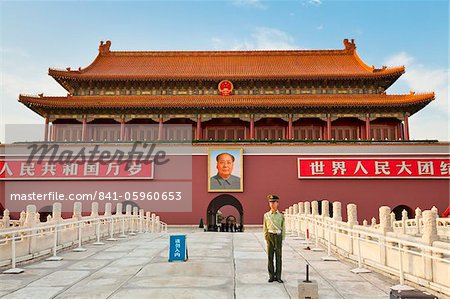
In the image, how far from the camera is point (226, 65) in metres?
32.0

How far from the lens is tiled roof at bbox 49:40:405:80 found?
28550 millimetres

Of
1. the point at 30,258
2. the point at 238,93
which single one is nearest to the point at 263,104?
the point at 238,93

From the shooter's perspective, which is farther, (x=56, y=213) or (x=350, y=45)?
(x=350, y=45)

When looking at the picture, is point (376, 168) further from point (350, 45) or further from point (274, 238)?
point (274, 238)

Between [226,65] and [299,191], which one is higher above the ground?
[226,65]

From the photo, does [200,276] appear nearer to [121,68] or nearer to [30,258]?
[30,258]

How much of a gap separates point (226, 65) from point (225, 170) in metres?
11.0

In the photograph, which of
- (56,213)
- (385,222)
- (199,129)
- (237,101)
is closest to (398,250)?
(385,222)

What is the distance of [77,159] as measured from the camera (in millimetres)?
24672

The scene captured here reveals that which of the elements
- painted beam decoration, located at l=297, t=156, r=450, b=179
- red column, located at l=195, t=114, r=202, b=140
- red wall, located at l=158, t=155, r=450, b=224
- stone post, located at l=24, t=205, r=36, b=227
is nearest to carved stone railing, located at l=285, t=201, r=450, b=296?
stone post, located at l=24, t=205, r=36, b=227

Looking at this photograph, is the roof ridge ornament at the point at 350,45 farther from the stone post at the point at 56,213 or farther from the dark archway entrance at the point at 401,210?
the stone post at the point at 56,213

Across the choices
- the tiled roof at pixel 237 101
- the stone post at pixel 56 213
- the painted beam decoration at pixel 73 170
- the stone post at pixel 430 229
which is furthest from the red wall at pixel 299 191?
the stone post at pixel 430 229

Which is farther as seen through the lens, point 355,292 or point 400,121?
point 400,121

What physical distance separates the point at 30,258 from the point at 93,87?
2194 cm
